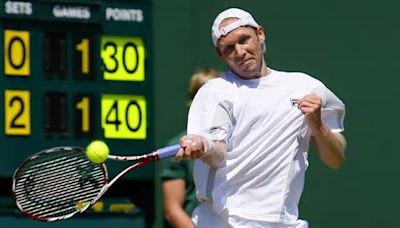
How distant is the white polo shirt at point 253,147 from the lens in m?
5.53

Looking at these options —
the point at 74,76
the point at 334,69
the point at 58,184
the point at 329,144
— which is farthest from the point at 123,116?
the point at 329,144

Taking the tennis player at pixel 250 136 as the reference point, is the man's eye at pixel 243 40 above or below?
above

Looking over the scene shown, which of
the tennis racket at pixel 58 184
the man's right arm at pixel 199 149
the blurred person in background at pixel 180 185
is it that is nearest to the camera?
the man's right arm at pixel 199 149

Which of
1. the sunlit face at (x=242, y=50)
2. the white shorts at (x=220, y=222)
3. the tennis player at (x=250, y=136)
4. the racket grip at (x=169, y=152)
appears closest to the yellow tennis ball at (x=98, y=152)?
the racket grip at (x=169, y=152)

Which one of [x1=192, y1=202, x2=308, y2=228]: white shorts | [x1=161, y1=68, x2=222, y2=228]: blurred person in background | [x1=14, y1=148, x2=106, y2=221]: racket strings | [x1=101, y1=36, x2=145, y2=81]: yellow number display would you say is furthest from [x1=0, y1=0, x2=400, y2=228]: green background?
[x1=192, y1=202, x2=308, y2=228]: white shorts

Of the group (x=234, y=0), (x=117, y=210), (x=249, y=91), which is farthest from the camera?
(x=234, y=0)

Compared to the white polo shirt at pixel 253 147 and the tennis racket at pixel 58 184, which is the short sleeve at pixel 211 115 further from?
the tennis racket at pixel 58 184

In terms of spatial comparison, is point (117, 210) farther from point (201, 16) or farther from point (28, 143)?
point (201, 16)

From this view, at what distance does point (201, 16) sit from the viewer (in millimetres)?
8312

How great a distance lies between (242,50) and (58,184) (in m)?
0.92

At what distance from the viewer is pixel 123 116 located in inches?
301

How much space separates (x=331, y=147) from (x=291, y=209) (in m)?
0.26

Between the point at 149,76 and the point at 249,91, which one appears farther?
the point at 149,76

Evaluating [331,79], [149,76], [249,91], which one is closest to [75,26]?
[149,76]
